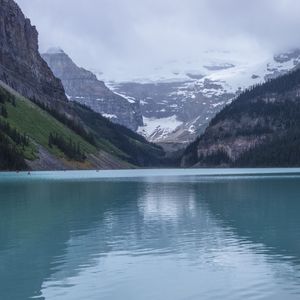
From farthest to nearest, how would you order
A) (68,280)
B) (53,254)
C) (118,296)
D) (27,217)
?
1. (27,217)
2. (53,254)
3. (68,280)
4. (118,296)

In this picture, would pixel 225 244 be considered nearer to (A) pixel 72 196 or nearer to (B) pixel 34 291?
(B) pixel 34 291

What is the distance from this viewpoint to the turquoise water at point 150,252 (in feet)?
103

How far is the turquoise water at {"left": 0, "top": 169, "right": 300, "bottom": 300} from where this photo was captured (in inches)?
1241

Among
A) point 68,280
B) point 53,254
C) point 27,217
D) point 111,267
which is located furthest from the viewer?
point 27,217

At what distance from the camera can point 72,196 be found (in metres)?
97.3

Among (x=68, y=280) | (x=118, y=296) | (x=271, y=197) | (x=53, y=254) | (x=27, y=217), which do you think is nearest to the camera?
(x=118, y=296)

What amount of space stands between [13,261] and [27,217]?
2597 cm

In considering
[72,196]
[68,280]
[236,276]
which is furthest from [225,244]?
[72,196]

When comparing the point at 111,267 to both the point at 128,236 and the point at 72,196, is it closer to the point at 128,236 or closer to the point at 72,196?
the point at 128,236

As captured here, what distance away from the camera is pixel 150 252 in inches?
1671

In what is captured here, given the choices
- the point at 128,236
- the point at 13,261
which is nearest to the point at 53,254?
the point at 13,261

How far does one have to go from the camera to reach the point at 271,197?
91375 millimetres

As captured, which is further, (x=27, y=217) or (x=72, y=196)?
(x=72, y=196)

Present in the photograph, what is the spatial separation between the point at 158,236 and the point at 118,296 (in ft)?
66.4
